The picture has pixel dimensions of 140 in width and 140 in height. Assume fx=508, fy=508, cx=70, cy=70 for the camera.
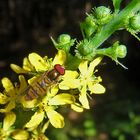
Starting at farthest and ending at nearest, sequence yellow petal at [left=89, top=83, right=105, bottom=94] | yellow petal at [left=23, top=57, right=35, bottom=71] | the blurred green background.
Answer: the blurred green background → yellow petal at [left=89, top=83, right=105, bottom=94] → yellow petal at [left=23, top=57, right=35, bottom=71]

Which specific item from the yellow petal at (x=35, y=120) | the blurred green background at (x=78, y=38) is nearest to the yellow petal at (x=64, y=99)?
the yellow petal at (x=35, y=120)

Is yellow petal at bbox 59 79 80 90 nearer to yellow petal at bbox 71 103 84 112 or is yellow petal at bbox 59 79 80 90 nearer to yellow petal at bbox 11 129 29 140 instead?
yellow petal at bbox 71 103 84 112

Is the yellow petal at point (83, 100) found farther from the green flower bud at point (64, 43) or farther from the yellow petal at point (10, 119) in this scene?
the yellow petal at point (10, 119)

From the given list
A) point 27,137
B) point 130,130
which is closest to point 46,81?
point 27,137

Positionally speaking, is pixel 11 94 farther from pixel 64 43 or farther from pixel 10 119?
pixel 64 43

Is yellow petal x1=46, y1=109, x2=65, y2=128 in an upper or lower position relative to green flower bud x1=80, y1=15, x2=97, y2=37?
lower

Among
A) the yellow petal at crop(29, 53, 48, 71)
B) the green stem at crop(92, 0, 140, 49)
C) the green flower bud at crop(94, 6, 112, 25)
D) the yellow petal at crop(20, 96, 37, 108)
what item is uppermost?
the yellow petal at crop(29, 53, 48, 71)

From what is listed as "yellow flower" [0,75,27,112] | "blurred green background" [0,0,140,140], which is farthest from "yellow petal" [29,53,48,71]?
"blurred green background" [0,0,140,140]

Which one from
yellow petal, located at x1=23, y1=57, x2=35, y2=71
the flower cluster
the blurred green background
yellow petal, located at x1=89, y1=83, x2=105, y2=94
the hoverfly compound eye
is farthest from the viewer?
the blurred green background
